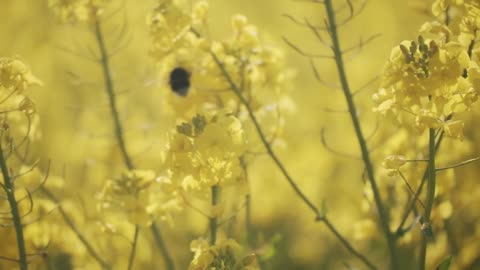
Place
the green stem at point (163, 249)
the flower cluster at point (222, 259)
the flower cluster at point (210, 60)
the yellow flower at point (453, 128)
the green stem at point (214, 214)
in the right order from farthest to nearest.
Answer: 1. the green stem at point (163, 249)
2. the flower cluster at point (210, 60)
3. the green stem at point (214, 214)
4. the flower cluster at point (222, 259)
5. the yellow flower at point (453, 128)

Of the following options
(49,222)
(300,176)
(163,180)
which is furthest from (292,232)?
(163,180)

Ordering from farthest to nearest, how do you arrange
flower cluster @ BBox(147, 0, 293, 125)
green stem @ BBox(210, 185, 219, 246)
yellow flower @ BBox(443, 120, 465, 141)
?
flower cluster @ BBox(147, 0, 293, 125) < green stem @ BBox(210, 185, 219, 246) < yellow flower @ BBox(443, 120, 465, 141)

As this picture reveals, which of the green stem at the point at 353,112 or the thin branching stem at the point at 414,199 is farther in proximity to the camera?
the green stem at the point at 353,112

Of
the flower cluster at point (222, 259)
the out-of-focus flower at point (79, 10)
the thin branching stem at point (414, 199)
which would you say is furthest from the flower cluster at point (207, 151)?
the out-of-focus flower at point (79, 10)

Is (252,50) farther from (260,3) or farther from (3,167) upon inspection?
(260,3)

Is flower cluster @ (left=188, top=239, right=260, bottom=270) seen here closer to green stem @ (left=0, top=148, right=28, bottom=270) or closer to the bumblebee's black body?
green stem @ (left=0, top=148, right=28, bottom=270)

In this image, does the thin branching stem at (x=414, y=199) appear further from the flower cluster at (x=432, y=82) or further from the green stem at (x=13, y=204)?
the green stem at (x=13, y=204)

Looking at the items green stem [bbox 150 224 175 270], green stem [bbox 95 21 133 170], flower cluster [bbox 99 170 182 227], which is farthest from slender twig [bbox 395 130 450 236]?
green stem [bbox 95 21 133 170]

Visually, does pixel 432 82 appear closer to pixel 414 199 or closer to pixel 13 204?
pixel 414 199

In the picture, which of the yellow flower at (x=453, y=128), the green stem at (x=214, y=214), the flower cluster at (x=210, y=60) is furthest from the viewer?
the flower cluster at (x=210, y=60)

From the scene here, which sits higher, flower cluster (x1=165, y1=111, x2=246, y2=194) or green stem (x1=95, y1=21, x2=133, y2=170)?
green stem (x1=95, y1=21, x2=133, y2=170)
